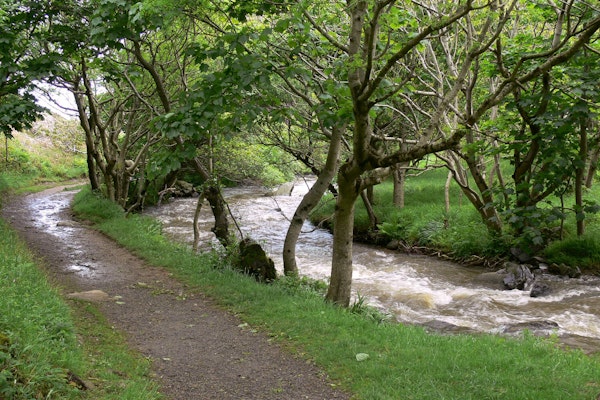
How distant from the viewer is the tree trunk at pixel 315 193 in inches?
355

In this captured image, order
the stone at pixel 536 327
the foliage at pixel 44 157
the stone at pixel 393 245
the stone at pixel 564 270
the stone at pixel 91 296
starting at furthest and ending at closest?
the foliage at pixel 44 157, the stone at pixel 393 245, the stone at pixel 564 270, the stone at pixel 536 327, the stone at pixel 91 296

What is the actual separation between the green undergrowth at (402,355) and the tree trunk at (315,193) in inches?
55.0

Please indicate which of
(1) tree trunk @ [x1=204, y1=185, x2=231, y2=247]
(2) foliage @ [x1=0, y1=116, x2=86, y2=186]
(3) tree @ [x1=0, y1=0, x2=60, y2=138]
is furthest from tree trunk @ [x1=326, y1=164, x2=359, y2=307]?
(2) foliage @ [x1=0, y1=116, x2=86, y2=186]

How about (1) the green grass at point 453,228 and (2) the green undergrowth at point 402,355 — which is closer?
(2) the green undergrowth at point 402,355

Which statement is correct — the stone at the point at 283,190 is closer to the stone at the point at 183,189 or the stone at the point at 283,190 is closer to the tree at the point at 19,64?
the stone at the point at 183,189

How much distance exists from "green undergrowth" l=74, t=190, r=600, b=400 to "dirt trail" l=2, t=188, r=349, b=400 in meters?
0.28

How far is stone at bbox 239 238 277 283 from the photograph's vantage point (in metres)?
9.40

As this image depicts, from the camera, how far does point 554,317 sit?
29.5 ft

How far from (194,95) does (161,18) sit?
1.34 meters

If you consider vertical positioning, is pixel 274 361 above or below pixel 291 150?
below

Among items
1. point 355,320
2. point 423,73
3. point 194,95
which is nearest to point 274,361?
point 355,320

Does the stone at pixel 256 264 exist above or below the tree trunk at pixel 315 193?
below

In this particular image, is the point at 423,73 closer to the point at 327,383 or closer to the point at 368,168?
the point at 368,168

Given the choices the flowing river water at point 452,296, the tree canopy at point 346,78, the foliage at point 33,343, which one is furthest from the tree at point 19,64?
the flowing river water at point 452,296
